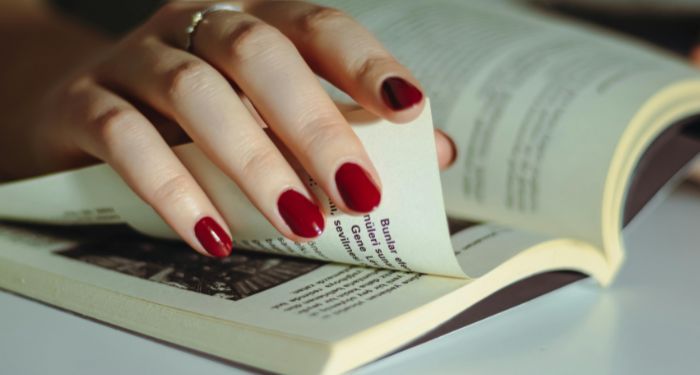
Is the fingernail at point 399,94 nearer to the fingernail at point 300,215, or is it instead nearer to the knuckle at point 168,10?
the fingernail at point 300,215

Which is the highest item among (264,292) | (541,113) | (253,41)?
(541,113)

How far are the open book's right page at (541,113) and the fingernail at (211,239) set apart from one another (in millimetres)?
220

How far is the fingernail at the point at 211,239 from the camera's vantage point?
488 millimetres

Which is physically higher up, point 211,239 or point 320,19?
point 320,19

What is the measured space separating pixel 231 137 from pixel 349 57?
9 cm

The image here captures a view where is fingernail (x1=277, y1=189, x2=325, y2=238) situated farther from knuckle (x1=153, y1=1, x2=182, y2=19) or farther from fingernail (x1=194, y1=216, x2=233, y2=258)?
knuckle (x1=153, y1=1, x2=182, y2=19)

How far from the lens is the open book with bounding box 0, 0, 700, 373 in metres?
0.43

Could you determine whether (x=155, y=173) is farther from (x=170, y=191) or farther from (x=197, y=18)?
(x=197, y=18)

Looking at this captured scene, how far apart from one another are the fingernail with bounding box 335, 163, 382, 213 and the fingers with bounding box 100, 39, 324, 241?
0.9 inches

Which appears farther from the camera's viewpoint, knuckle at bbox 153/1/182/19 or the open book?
knuckle at bbox 153/1/182/19

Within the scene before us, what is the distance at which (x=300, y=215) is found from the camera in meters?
0.46

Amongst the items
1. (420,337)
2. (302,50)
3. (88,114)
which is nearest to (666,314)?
(420,337)

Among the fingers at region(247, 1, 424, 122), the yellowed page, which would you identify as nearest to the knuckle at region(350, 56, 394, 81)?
the fingers at region(247, 1, 424, 122)

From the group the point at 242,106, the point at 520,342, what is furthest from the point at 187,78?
the point at 520,342
